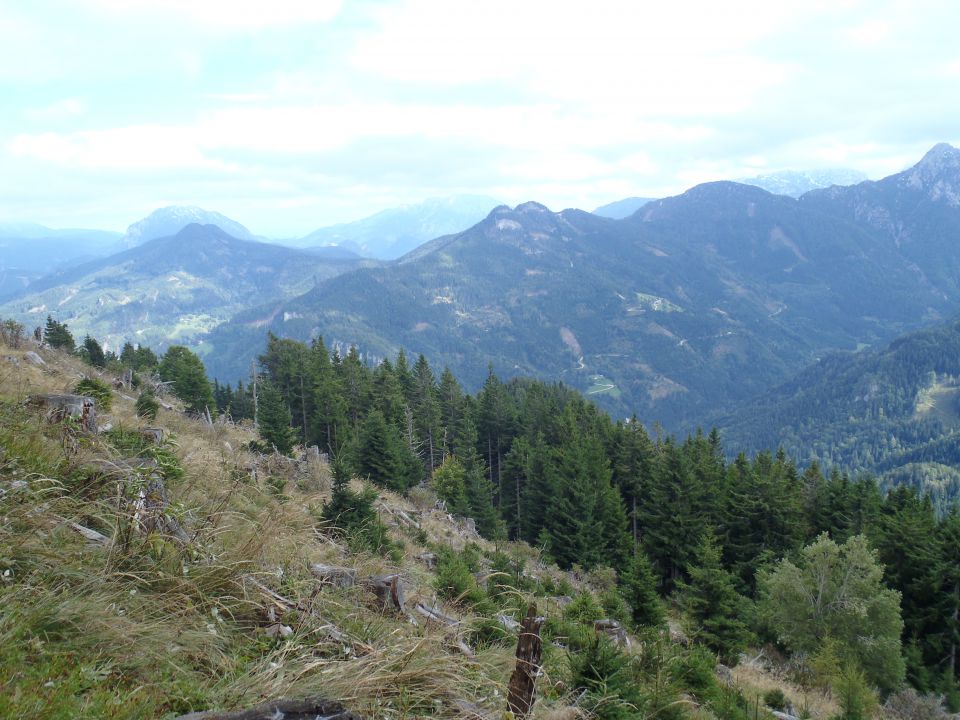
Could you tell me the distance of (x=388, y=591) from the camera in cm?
577

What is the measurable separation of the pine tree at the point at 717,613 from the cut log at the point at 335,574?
59.5ft

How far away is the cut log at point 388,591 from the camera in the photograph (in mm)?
5660

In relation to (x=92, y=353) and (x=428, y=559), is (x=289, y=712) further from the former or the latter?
(x=92, y=353)

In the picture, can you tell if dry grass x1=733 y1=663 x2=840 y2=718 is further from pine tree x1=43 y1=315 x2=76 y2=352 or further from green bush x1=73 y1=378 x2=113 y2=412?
pine tree x1=43 y1=315 x2=76 y2=352

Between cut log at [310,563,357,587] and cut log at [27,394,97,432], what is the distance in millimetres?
3235

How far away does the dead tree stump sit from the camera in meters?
3.80

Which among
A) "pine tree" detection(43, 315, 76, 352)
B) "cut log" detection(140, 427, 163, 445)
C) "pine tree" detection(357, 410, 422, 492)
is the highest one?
"pine tree" detection(43, 315, 76, 352)

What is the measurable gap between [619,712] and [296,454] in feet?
61.5

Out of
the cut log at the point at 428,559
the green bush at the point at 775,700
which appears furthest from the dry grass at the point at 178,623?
the green bush at the point at 775,700

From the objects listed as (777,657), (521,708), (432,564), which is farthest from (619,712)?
(777,657)

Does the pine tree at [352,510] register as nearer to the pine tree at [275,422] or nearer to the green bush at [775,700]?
the green bush at [775,700]

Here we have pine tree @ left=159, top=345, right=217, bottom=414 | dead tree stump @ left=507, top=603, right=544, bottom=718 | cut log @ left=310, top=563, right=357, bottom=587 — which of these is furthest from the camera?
pine tree @ left=159, top=345, right=217, bottom=414

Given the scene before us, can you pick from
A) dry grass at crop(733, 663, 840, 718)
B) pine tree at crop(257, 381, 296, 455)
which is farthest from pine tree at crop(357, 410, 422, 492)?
dry grass at crop(733, 663, 840, 718)

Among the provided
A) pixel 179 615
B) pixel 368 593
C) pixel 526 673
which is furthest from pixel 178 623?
pixel 526 673
